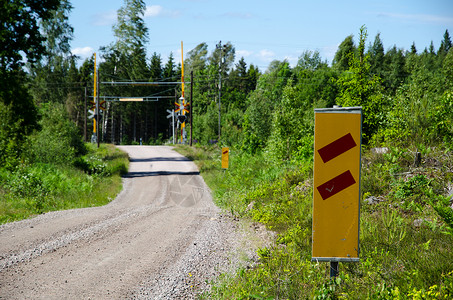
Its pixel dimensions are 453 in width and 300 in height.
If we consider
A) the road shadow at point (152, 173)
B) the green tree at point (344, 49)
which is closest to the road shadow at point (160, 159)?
the road shadow at point (152, 173)

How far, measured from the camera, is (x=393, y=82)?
62438mm

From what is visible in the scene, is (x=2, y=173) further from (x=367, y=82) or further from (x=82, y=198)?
(x=367, y=82)

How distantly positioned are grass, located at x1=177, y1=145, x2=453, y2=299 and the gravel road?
65cm

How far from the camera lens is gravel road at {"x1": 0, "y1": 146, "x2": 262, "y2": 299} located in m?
4.62

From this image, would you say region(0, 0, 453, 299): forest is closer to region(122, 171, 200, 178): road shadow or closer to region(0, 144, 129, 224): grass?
region(0, 144, 129, 224): grass

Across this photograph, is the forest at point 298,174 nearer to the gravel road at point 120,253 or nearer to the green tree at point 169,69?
the gravel road at point 120,253

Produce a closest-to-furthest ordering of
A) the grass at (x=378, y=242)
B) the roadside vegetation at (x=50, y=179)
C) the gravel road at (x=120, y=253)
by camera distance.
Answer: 1. the grass at (x=378, y=242)
2. the gravel road at (x=120, y=253)
3. the roadside vegetation at (x=50, y=179)

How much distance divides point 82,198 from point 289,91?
33.7 feet

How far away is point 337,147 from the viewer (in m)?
2.98

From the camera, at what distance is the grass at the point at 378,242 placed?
3438 mm

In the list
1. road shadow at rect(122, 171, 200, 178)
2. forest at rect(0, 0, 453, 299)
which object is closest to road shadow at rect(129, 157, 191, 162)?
forest at rect(0, 0, 453, 299)

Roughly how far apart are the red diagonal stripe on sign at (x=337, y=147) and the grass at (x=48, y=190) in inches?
340

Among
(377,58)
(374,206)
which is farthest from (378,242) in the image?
(377,58)

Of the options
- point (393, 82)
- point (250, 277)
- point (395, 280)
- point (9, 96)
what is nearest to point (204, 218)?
point (250, 277)
